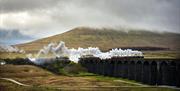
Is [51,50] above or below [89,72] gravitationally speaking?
above

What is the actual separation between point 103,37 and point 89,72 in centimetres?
7787

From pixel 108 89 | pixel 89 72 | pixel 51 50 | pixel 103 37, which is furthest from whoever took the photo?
pixel 103 37

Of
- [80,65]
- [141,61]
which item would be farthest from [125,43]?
[141,61]

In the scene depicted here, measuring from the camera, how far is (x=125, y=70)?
59469mm

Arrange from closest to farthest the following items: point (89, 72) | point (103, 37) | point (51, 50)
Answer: point (89, 72)
point (51, 50)
point (103, 37)

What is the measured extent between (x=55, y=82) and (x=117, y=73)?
18273mm

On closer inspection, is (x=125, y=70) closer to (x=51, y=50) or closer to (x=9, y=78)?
(x=9, y=78)

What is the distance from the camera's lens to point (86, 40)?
13950 cm

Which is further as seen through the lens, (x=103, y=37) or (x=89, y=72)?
(x=103, y=37)

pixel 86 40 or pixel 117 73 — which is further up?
pixel 86 40

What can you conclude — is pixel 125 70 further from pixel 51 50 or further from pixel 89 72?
pixel 51 50

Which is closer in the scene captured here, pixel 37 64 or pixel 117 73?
pixel 117 73

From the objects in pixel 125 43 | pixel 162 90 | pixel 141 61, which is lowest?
pixel 162 90

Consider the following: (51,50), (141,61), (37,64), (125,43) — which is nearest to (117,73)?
(141,61)
